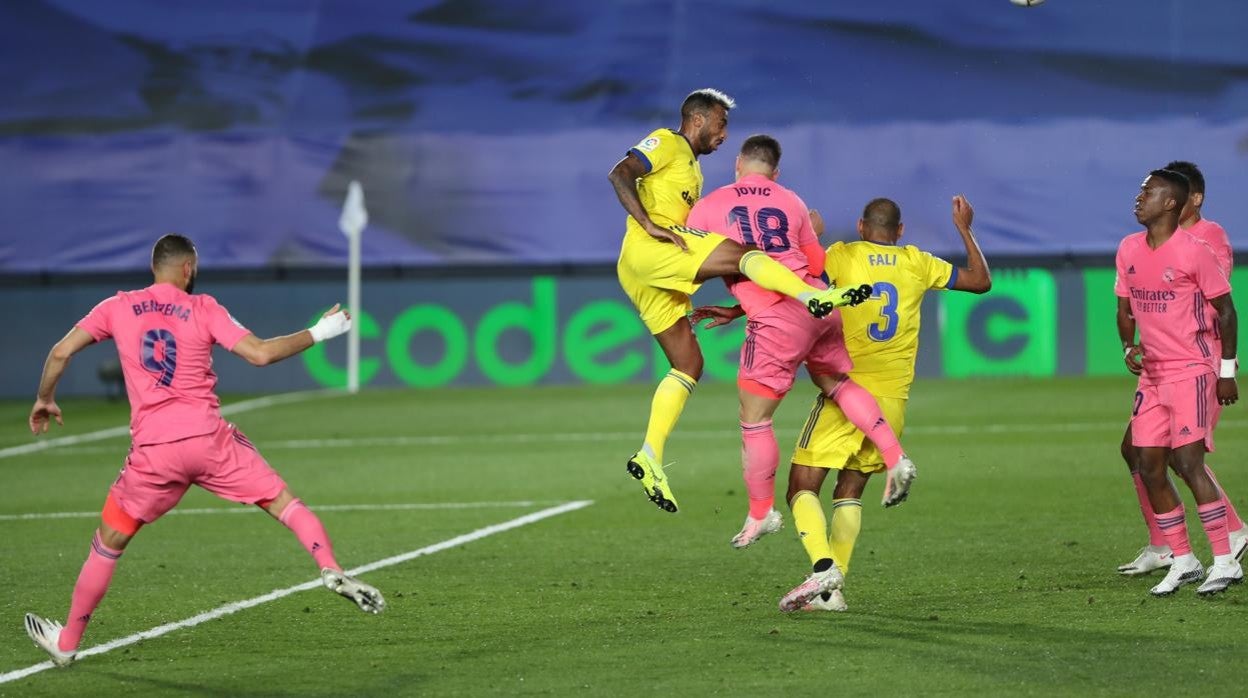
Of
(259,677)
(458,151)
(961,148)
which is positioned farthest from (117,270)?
(259,677)

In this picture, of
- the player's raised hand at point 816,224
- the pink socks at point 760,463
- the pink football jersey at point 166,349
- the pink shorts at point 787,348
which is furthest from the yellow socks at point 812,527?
the pink football jersey at point 166,349

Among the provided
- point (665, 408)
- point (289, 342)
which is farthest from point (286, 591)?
point (289, 342)

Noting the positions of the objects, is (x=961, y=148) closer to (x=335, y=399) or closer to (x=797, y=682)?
(x=335, y=399)

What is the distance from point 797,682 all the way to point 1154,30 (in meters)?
21.9

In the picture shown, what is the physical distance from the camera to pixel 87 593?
782cm

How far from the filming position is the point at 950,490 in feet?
44.7

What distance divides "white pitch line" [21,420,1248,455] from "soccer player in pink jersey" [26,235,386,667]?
10505mm

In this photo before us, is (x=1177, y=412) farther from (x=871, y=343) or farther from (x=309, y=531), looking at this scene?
(x=309, y=531)

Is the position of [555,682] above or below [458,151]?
below

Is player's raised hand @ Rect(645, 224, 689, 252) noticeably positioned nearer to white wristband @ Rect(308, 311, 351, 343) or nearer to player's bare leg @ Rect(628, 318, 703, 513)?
player's bare leg @ Rect(628, 318, 703, 513)

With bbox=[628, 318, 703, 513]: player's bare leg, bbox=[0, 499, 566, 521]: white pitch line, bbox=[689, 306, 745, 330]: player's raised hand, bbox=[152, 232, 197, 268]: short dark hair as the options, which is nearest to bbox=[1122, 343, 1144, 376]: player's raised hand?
bbox=[689, 306, 745, 330]: player's raised hand

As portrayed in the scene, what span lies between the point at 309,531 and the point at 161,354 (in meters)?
0.95

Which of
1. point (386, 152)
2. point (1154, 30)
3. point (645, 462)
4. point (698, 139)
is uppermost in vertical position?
point (1154, 30)

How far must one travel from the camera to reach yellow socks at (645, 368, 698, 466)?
31.3ft
